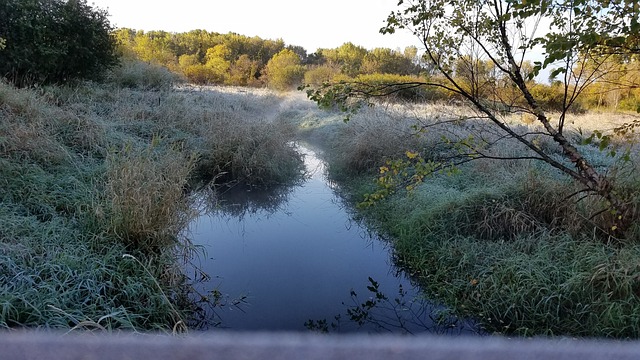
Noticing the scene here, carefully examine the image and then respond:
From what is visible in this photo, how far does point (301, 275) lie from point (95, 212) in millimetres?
2205

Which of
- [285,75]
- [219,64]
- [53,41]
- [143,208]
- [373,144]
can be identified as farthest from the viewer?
[219,64]

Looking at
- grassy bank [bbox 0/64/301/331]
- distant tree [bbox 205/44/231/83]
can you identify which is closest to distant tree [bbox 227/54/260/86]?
distant tree [bbox 205/44/231/83]

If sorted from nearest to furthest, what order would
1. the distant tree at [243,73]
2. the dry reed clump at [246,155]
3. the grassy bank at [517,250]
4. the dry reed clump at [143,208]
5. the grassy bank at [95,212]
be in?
1. the grassy bank at [95,212]
2. the grassy bank at [517,250]
3. the dry reed clump at [143,208]
4. the dry reed clump at [246,155]
5. the distant tree at [243,73]

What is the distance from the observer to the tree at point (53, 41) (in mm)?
10414

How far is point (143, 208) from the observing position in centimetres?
436

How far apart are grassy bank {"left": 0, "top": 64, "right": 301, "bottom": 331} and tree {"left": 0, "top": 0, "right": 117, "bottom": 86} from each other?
2312mm

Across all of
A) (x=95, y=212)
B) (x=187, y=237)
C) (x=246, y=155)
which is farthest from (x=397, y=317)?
(x=246, y=155)

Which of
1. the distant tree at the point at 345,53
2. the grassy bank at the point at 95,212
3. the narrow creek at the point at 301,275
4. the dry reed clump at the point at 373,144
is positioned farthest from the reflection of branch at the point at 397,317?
the distant tree at the point at 345,53

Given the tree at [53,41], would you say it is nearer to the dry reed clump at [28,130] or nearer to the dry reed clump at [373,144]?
the dry reed clump at [28,130]

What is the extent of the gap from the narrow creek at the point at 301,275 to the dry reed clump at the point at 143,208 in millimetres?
553

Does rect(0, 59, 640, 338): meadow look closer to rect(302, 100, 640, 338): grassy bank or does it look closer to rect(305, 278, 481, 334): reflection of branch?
rect(302, 100, 640, 338): grassy bank

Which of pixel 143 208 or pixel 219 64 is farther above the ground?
pixel 219 64

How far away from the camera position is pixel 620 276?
3672 millimetres

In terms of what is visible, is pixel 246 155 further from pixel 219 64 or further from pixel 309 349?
pixel 219 64
